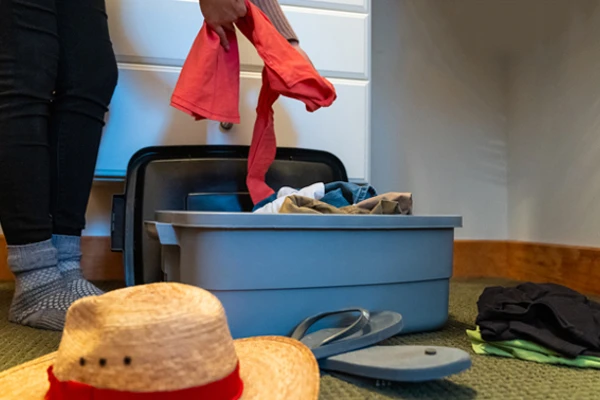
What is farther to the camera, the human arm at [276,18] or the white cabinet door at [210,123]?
the white cabinet door at [210,123]

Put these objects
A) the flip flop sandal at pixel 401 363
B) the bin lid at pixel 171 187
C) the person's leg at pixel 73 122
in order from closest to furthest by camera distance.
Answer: the flip flop sandal at pixel 401 363 → the person's leg at pixel 73 122 → the bin lid at pixel 171 187

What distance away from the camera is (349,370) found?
525 millimetres

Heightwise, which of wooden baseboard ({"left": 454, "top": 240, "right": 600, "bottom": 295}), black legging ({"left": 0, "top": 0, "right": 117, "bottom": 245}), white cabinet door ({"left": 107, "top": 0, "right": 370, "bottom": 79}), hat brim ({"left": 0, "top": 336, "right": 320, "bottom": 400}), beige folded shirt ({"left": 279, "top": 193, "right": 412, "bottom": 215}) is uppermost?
white cabinet door ({"left": 107, "top": 0, "right": 370, "bottom": 79})

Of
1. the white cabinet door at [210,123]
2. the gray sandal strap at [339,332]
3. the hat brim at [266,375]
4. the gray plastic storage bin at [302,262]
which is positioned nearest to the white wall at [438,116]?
the white cabinet door at [210,123]

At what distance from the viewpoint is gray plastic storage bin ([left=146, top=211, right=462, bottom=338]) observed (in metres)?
0.60

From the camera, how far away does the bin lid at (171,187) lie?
0.95 metres

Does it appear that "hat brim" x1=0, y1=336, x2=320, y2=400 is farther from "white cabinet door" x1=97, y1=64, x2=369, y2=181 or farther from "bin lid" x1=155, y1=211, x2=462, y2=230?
"white cabinet door" x1=97, y1=64, x2=369, y2=181

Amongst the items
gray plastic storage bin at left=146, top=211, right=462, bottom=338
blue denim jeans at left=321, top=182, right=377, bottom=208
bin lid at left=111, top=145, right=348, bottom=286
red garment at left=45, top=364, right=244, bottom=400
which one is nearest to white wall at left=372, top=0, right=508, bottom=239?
bin lid at left=111, top=145, right=348, bottom=286

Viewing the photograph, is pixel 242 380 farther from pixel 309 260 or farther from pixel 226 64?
pixel 226 64

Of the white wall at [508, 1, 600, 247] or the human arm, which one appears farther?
the white wall at [508, 1, 600, 247]

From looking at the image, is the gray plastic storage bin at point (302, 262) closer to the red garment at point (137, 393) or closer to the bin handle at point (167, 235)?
the bin handle at point (167, 235)

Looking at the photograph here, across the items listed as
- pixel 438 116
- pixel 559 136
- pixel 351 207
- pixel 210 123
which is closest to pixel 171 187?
pixel 210 123

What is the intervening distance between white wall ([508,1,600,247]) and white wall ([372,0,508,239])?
0.19 feet

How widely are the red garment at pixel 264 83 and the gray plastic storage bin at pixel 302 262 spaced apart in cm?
25
